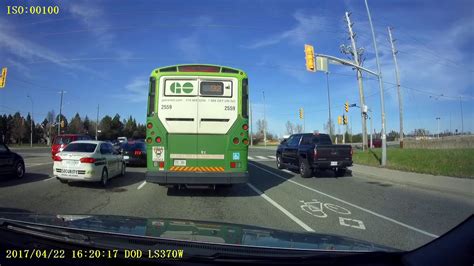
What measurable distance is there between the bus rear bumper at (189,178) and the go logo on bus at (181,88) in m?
2.22

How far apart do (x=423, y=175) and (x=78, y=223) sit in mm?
17449

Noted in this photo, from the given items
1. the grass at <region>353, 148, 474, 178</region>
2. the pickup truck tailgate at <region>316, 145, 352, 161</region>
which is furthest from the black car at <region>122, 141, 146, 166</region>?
the grass at <region>353, 148, 474, 178</region>

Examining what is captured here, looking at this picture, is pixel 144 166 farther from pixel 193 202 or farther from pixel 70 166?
pixel 193 202

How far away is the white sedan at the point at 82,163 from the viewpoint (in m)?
12.5

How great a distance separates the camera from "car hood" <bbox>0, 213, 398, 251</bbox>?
3.46 m

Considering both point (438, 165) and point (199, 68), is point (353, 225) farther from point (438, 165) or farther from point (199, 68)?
point (438, 165)

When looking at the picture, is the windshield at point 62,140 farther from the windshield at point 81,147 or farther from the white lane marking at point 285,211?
the white lane marking at point 285,211

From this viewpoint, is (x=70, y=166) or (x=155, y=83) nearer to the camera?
(x=155, y=83)

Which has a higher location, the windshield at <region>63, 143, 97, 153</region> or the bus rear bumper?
the windshield at <region>63, 143, 97, 153</region>

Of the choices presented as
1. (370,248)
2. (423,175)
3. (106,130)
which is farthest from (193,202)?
(106,130)

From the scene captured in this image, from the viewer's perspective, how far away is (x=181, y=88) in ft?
36.0

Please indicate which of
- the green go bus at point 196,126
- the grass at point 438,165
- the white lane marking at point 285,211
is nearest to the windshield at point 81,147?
the green go bus at point 196,126

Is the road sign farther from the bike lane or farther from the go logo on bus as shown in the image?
the go logo on bus

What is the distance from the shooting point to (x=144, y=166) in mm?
22891
